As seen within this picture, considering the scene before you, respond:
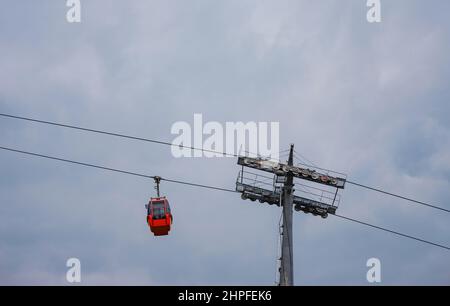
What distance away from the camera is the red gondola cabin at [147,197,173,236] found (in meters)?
39.0

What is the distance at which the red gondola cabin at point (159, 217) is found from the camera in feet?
128

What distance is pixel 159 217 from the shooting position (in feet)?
128

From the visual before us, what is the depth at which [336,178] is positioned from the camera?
155 feet
